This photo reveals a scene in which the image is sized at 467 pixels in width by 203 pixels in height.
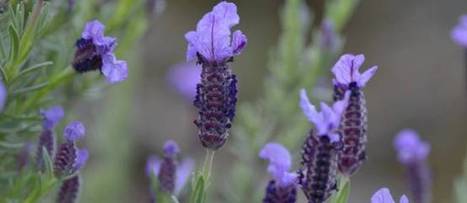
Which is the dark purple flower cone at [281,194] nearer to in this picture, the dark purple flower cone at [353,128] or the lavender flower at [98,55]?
the dark purple flower cone at [353,128]

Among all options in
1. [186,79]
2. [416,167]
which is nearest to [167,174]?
[416,167]

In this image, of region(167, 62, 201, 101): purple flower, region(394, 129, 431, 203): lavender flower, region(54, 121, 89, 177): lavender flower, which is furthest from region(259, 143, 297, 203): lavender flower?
region(167, 62, 201, 101): purple flower

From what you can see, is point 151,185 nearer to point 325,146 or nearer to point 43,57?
point 43,57

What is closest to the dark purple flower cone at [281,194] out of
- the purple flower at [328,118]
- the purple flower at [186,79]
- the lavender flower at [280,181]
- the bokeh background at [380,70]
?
the lavender flower at [280,181]

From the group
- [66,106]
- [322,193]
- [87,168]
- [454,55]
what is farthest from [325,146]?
[454,55]

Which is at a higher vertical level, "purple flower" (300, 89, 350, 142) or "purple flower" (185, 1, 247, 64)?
"purple flower" (185, 1, 247, 64)

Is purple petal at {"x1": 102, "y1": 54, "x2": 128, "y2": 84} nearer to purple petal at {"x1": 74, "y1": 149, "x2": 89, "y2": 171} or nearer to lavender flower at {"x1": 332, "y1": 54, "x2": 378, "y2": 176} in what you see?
purple petal at {"x1": 74, "y1": 149, "x2": 89, "y2": 171}
